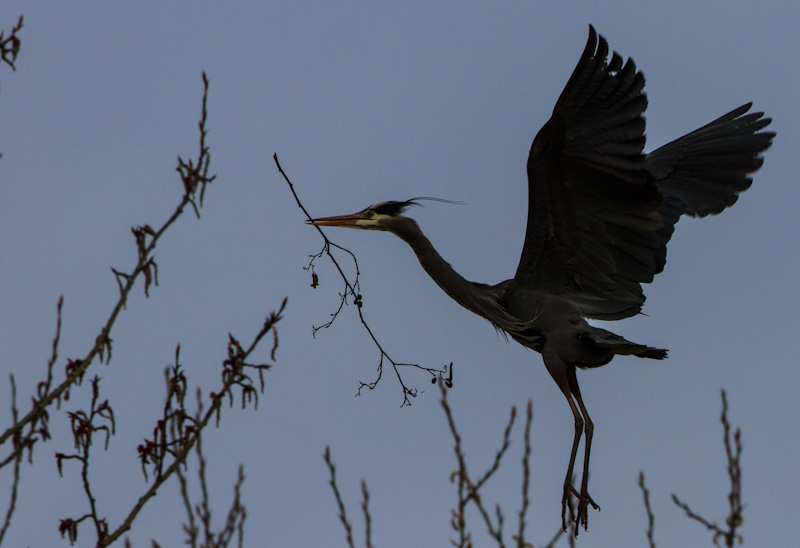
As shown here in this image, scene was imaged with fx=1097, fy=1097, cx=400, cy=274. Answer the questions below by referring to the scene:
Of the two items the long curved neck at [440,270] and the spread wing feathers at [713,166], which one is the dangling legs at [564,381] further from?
the spread wing feathers at [713,166]

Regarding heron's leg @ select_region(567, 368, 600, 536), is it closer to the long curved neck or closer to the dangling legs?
the dangling legs

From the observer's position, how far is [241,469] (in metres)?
4.17

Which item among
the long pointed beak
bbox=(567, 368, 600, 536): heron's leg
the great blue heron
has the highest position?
the long pointed beak

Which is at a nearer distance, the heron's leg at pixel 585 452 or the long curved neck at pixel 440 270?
the heron's leg at pixel 585 452

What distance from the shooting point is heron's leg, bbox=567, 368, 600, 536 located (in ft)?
19.8

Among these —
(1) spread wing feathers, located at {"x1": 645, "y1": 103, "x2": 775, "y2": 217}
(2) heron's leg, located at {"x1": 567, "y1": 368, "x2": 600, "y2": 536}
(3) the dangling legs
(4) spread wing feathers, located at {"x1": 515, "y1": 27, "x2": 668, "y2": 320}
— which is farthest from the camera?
(1) spread wing feathers, located at {"x1": 645, "y1": 103, "x2": 775, "y2": 217}

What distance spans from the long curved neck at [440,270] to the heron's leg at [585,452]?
65cm

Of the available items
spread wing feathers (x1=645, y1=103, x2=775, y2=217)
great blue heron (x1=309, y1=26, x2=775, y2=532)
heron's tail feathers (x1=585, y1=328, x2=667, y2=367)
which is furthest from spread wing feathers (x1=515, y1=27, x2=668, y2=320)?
spread wing feathers (x1=645, y1=103, x2=775, y2=217)

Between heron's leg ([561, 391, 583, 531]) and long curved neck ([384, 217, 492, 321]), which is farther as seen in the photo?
long curved neck ([384, 217, 492, 321])

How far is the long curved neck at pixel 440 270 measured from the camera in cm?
685

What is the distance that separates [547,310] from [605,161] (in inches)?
46.5

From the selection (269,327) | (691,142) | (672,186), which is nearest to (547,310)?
(672,186)

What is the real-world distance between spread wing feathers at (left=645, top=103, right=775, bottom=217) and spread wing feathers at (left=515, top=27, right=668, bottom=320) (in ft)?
2.66

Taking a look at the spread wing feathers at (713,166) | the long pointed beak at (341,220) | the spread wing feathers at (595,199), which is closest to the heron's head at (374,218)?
the long pointed beak at (341,220)
